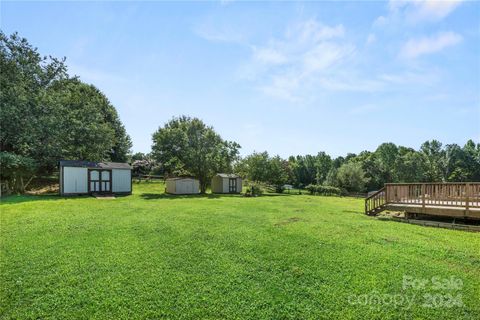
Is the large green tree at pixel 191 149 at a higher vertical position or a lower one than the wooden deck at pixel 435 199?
higher

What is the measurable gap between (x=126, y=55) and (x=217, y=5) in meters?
4.86

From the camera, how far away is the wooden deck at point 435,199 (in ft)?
28.7

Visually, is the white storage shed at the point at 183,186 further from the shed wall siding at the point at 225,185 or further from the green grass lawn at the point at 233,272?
the green grass lawn at the point at 233,272

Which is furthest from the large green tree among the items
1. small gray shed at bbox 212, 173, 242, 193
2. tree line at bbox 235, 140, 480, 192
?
tree line at bbox 235, 140, 480, 192

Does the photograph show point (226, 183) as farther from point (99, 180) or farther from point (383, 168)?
point (383, 168)

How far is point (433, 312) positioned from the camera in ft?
13.0

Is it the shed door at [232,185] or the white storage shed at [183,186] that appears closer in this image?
the white storage shed at [183,186]

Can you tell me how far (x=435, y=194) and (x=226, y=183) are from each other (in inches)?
824

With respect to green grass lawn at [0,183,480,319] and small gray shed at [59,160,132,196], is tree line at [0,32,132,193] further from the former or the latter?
green grass lawn at [0,183,480,319]

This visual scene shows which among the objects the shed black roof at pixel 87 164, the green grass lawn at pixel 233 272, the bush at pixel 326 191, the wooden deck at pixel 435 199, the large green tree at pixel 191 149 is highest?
the large green tree at pixel 191 149

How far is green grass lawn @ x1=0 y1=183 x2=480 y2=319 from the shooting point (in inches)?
158

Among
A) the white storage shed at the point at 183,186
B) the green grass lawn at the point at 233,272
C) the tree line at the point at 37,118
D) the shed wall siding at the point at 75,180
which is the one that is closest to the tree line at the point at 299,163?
the white storage shed at the point at 183,186

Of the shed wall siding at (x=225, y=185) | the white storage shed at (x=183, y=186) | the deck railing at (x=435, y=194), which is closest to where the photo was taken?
the deck railing at (x=435, y=194)

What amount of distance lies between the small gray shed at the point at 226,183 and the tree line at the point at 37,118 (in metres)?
11.5
